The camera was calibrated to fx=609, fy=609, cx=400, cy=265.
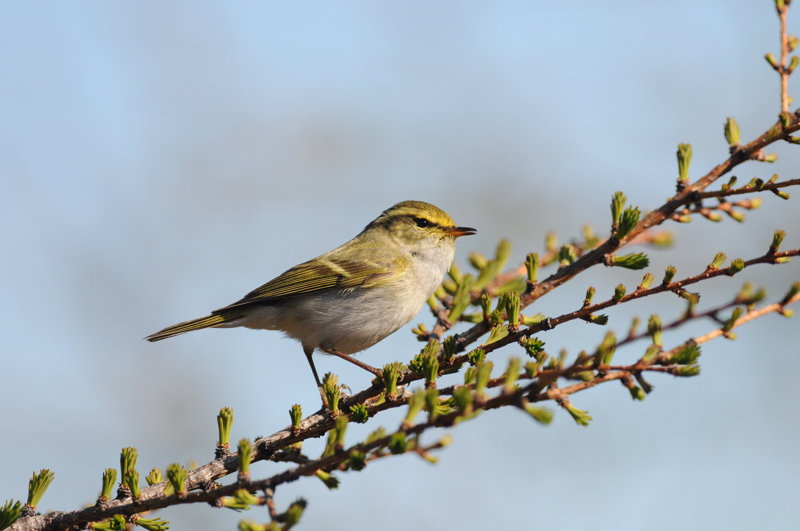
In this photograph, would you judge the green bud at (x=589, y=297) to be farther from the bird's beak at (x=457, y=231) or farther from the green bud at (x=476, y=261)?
the bird's beak at (x=457, y=231)

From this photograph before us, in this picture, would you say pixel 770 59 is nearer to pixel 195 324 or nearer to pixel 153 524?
pixel 153 524

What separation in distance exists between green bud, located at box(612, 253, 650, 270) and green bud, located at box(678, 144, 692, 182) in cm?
40

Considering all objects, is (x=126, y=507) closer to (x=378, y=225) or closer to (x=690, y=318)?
(x=690, y=318)

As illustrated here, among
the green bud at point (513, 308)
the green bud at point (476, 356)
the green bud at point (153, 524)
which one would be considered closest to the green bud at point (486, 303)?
the green bud at point (513, 308)

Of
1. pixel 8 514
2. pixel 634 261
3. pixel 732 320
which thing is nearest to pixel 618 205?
pixel 634 261

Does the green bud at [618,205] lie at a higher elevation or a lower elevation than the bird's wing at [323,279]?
lower

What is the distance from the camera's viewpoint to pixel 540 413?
1.56 meters

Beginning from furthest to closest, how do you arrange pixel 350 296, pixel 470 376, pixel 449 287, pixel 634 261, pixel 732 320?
pixel 350 296 → pixel 449 287 → pixel 634 261 → pixel 470 376 → pixel 732 320

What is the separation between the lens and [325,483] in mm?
1858

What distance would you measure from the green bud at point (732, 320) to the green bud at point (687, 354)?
0.15m

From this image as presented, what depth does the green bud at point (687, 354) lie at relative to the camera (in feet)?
5.57

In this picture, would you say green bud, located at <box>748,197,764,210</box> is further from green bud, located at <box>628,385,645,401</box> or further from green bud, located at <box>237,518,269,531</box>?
green bud, located at <box>237,518,269,531</box>

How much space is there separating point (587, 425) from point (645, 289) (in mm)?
760

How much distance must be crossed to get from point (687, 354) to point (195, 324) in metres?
3.55
